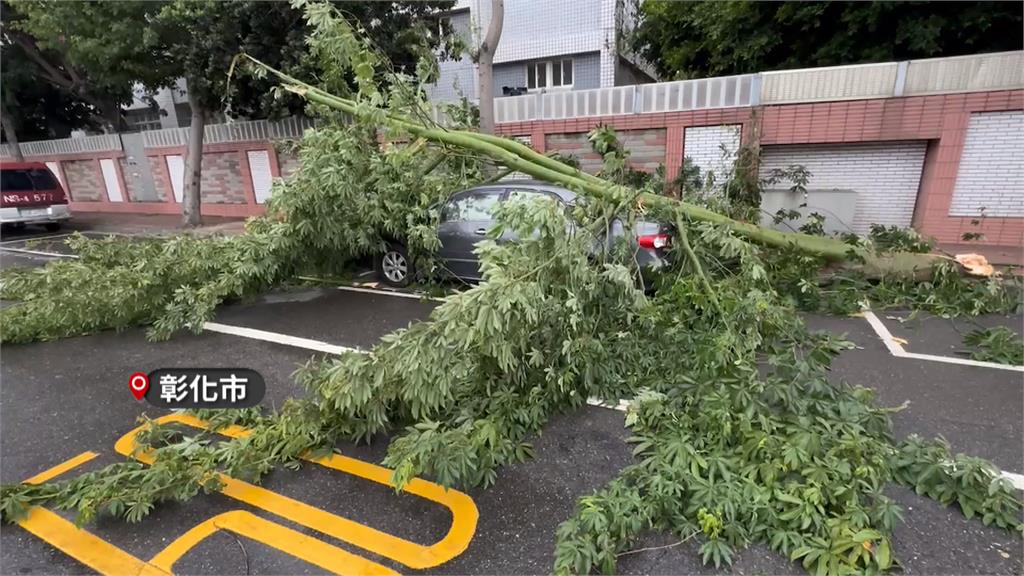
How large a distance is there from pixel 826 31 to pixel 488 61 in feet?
22.6

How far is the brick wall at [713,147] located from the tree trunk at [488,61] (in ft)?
11.4

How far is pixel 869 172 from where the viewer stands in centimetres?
812

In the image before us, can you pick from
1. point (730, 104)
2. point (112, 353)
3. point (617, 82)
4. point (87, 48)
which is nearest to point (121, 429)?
point (112, 353)

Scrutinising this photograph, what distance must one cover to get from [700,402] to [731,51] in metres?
10.9

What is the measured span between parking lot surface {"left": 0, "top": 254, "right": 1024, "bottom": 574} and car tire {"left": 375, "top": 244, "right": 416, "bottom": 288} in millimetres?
1730

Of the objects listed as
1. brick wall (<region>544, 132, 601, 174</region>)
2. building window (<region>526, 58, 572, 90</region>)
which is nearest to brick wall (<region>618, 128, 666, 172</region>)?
brick wall (<region>544, 132, 601, 174</region>)

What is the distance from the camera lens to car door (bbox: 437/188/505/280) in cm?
633

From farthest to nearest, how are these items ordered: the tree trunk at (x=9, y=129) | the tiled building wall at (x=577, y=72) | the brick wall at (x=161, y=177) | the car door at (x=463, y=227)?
the tree trunk at (x=9, y=129) < the brick wall at (x=161, y=177) < the tiled building wall at (x=577, y=72) < the car door at (x=463, y=227)

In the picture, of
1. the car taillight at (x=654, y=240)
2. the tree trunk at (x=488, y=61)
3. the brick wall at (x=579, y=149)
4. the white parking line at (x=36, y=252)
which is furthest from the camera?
the white parking line at (x=36, y=252)

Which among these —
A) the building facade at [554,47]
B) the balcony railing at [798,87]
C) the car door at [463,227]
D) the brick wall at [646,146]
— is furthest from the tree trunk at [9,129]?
the brick wall at [646,146]

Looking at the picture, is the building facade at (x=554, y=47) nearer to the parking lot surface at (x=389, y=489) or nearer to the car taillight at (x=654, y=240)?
the car taillight at (x=654, y=240)

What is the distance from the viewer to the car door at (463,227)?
249 inches

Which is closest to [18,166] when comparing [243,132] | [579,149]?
[243,132]

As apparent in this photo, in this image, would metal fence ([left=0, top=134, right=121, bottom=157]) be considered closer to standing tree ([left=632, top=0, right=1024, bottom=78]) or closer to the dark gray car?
the dark gray car
